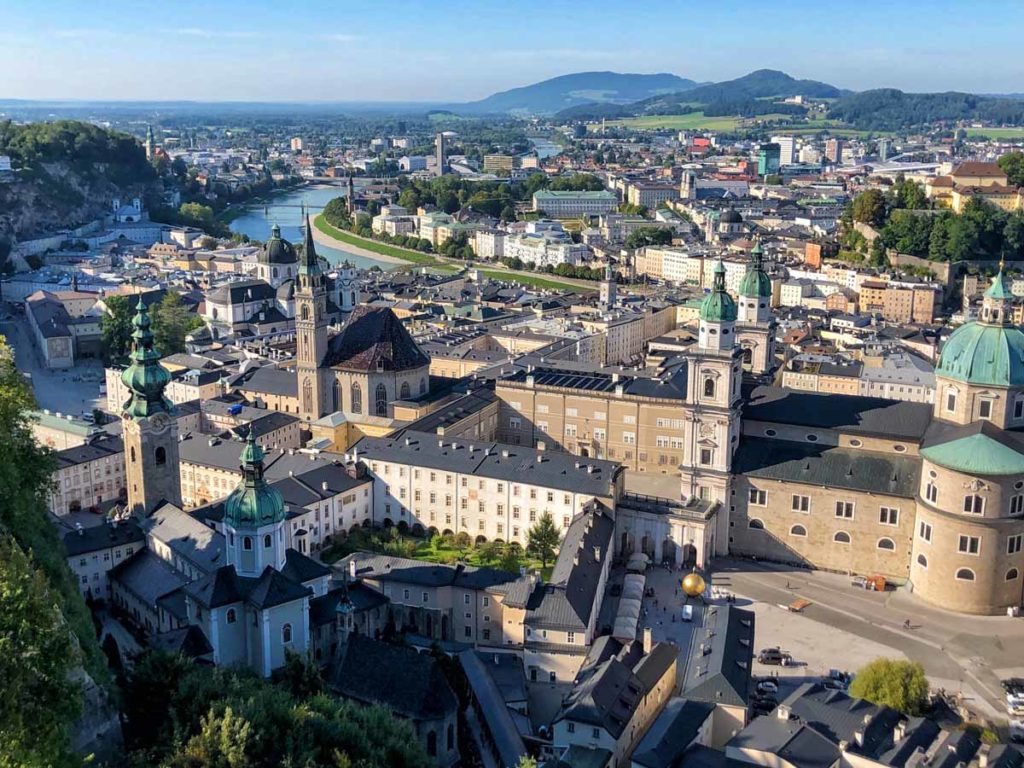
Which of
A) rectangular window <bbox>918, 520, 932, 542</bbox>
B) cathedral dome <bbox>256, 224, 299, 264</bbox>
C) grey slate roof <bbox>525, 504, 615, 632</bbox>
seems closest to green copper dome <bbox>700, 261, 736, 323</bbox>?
grey slate roof <bbox>525, 504, 615, 632</bbox>

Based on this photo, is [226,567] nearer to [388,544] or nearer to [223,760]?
[223,760]

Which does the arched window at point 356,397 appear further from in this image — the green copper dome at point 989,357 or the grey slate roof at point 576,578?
the green copper dome at point 989,357

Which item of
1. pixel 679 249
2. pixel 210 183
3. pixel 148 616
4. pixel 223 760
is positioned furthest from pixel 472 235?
pixel 223 760

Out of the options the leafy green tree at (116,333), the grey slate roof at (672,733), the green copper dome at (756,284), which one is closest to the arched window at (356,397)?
the green copper dome at (756,284)

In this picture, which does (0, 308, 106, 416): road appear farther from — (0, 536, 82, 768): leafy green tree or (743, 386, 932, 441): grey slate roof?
(0, 536, 82, 768): leafy green tree

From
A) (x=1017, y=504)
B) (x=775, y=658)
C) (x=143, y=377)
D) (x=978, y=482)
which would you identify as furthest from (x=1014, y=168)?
(x=143, y=377)

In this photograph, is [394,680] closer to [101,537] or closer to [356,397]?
[101,537]
